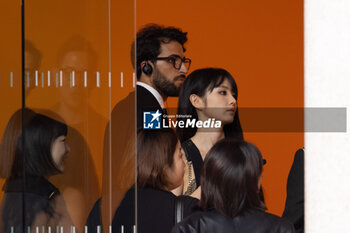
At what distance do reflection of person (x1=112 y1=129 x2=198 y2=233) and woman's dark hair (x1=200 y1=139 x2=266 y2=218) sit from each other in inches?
5.7

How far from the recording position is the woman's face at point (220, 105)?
341cm

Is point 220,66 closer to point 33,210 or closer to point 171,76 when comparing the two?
point 171,76

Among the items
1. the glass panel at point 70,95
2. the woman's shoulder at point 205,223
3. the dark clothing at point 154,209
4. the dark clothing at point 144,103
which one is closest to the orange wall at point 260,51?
the dark clothing at point 144,103

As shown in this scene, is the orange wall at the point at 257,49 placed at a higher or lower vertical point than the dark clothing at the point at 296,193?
higher

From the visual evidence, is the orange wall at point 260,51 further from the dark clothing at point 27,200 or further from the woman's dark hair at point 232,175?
the dark clothing at point 27,200

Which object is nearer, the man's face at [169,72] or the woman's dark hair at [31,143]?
the man's face at [169,72]

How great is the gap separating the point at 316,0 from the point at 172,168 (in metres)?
1.42

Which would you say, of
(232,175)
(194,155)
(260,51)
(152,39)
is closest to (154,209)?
(194,155)

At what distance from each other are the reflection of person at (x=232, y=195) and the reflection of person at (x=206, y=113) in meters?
0.06

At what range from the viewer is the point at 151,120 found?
343 cm

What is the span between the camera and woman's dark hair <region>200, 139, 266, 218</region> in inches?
132

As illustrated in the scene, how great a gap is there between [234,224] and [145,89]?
1.08 meters

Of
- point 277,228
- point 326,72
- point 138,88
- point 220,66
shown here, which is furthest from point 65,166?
point 326,72

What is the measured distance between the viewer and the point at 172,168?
11.2 ft
